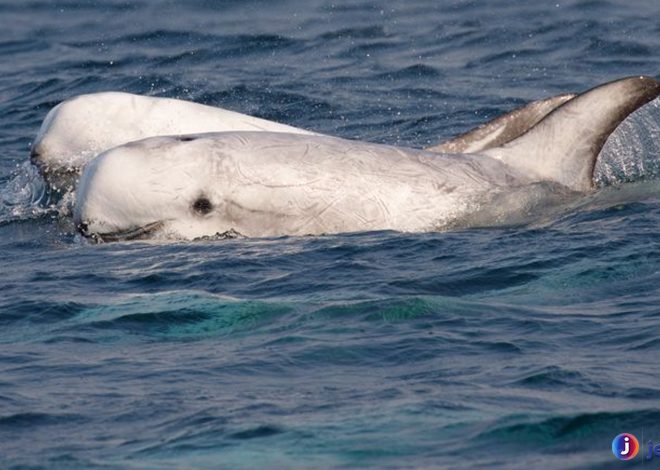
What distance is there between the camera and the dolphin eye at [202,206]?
12.1 m

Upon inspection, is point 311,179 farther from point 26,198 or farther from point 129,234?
point 26,198

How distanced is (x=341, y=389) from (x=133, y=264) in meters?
3.56

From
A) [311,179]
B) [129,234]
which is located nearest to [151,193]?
[129,234]

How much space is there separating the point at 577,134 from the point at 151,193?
3.55 m

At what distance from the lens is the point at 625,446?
7.30m

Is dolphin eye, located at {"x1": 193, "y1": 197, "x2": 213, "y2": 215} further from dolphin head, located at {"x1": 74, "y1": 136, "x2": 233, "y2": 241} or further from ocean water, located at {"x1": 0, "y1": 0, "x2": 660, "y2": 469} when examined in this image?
ocean water, located at {"x1": 0, "y1": 0, "x2": 660, "y2": 469}

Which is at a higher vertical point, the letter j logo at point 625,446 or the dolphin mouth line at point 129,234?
the dolphin mouth line at point 129,234

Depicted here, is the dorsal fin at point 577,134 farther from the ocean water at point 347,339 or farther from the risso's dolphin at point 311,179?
the ocean water at point 347,339

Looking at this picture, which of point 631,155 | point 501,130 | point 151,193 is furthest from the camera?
point 631,155

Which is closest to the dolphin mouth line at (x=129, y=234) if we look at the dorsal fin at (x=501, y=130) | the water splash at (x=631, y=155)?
the dorsal fin at (x=501, y=130)

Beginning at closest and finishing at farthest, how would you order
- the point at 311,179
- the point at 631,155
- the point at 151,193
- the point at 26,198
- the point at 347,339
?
the point at 347,339 < the point at 151,193 < the point at 311,179 < the point at 631,155 < the point at 26,198

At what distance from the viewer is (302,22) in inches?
993

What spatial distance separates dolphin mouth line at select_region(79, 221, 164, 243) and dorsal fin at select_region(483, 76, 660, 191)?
292 cm

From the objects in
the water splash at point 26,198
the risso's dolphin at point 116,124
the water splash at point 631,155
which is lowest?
the water splash at point 631,155
